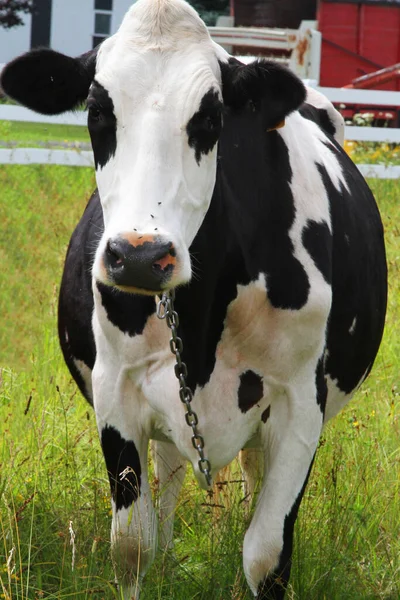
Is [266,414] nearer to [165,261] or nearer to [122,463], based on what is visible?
[122,463]

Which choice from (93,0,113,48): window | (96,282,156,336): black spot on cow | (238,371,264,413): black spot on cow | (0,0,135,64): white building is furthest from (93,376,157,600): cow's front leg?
(93,0,113,48): window

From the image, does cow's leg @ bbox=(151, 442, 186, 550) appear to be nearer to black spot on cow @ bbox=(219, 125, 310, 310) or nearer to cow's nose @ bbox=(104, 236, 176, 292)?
black spot on cow @ bbox=(219, 125, 310, 310)

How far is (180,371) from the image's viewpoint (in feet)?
11.2

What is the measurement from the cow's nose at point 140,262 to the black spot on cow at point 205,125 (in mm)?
403

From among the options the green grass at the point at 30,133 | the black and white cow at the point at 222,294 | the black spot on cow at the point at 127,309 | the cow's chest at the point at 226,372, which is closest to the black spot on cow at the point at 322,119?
the black and white cow at the point at 222,294

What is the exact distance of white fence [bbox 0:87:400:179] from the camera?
11492 mm

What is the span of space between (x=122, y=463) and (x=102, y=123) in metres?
1.22

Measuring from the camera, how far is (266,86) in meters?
3.34

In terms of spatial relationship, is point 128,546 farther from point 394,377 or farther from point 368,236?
point 394,377

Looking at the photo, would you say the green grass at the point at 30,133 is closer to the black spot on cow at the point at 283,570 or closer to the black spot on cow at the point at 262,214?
the black spot on cow at the point at 262,214

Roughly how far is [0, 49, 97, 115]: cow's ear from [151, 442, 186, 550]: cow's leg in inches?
59.8

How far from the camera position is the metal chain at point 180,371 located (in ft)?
11.0

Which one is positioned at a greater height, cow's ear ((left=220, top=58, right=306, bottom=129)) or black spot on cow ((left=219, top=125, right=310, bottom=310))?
cow's ear ((left=220, top=58, right=306, bottom=129))

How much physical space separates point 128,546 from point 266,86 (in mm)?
1570
